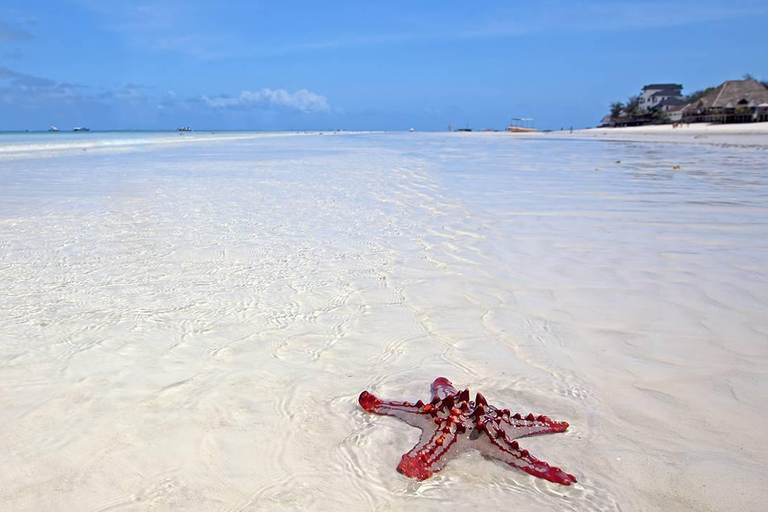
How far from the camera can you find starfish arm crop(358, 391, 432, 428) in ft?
8.73

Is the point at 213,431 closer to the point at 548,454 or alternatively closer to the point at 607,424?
the point at 548,454

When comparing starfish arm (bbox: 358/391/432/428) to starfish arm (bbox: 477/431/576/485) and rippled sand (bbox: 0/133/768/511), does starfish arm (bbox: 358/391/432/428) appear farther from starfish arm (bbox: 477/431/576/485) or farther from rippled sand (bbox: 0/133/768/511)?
starfish arm (bbox: 477/431/576/485)

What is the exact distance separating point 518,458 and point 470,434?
8.7 inches

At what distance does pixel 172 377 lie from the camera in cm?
325

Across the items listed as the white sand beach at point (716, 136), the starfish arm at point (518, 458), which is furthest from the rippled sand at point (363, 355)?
the white sand beach at point (716, 136)

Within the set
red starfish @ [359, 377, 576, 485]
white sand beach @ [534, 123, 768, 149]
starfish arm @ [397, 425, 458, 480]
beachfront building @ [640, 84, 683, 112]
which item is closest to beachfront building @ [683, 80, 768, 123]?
white sand beach @ [534, 123, 768, 149]

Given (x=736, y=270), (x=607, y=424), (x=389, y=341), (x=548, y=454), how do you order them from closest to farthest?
(x=548, y=454)
(x=607, y=424)
(x=389, y=341)
(x=736, y=270)

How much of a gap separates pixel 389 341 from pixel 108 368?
1760 mm

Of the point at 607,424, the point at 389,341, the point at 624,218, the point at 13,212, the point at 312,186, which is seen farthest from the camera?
the point at 312,186

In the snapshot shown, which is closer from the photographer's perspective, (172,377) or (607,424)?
(607,424)

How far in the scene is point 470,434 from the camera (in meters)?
2.45

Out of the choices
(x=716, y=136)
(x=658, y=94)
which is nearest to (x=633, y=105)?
(x=658, y=94)

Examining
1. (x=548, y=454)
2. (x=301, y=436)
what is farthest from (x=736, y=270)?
(x=301, y=436)

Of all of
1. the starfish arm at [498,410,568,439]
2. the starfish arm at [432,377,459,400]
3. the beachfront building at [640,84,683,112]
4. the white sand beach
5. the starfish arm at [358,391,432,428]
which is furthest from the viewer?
the beachfront building at [640,84,683,112]
